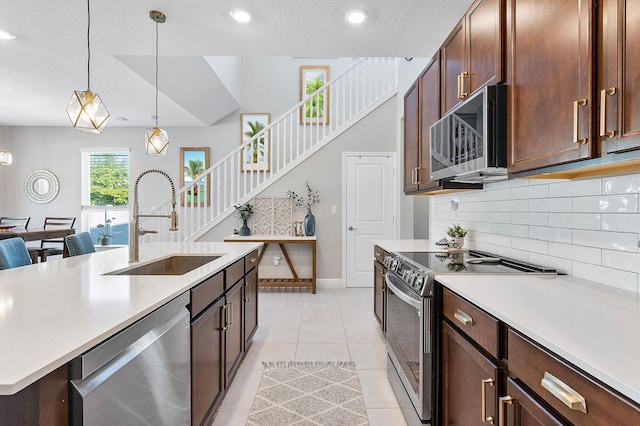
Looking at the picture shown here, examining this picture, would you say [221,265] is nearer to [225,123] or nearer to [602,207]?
[602,207]

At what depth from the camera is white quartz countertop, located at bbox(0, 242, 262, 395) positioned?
0.76 meters

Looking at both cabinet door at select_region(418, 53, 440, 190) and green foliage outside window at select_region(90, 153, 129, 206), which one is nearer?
cabinet door at select_region(418, 53, 440, 190)

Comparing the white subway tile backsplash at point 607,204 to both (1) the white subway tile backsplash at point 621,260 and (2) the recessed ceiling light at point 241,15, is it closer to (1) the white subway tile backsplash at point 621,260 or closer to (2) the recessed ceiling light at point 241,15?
(1) the white subway tile backsplash at point 621,260

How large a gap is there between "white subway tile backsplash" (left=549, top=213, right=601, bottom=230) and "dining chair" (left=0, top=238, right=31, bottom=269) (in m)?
3.28

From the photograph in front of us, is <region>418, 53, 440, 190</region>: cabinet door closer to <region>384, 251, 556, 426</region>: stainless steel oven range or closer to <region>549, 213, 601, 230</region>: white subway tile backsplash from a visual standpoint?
<region>384, 251, 556, 426</region>: stainless steel oven range

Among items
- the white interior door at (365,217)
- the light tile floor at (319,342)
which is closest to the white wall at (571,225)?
the light tile floor at (319,342)

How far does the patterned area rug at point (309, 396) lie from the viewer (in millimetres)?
2014

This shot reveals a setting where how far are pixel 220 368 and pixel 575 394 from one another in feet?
5.90

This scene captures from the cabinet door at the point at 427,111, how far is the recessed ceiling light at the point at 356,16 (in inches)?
25.6

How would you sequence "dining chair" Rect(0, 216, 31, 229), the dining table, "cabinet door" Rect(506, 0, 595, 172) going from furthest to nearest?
1. "dining chair" Rect(0, 216, 31, 229)
2. the dining table
3. "cabinet door" Rect(506, 0, 595, 172)

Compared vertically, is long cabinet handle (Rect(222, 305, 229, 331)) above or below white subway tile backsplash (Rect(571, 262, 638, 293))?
below

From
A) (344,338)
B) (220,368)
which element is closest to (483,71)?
(220,368)

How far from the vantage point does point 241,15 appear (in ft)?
8.49

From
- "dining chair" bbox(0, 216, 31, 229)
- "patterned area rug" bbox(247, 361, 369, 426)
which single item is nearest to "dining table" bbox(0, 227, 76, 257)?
"dining chair" bbox(0, 216, 31, 229)
